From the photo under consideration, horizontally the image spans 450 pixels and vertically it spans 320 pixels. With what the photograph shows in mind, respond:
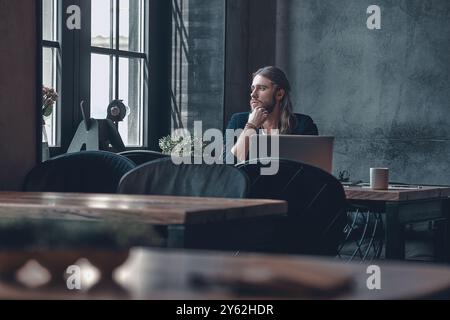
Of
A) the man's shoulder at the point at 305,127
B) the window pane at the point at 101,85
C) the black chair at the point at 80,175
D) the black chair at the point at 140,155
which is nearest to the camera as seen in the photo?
the black chair at the point at 80,175

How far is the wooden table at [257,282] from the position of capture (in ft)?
2.35

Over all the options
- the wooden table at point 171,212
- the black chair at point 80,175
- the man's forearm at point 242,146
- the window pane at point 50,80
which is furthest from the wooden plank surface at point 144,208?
the window pane at point 50,80

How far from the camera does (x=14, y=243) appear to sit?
2311 mm

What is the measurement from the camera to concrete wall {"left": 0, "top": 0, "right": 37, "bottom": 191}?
3.50 m

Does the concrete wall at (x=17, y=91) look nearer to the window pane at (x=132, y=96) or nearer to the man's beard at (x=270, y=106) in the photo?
the man's beard at (x=270, y=106)

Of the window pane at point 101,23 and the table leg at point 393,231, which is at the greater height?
the window pane at point 101,23

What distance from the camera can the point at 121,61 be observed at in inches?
232

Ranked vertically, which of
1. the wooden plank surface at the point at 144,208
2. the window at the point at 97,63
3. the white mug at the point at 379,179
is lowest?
the white mug at the point at 379,179

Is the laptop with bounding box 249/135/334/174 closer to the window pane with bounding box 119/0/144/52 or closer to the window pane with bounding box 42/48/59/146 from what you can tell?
the window pane with bounding box 42/48/59/146

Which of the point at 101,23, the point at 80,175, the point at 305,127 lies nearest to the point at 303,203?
the point at 80,175

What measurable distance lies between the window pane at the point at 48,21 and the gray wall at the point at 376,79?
2.18 metres

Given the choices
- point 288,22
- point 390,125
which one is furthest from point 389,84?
point 288,22
